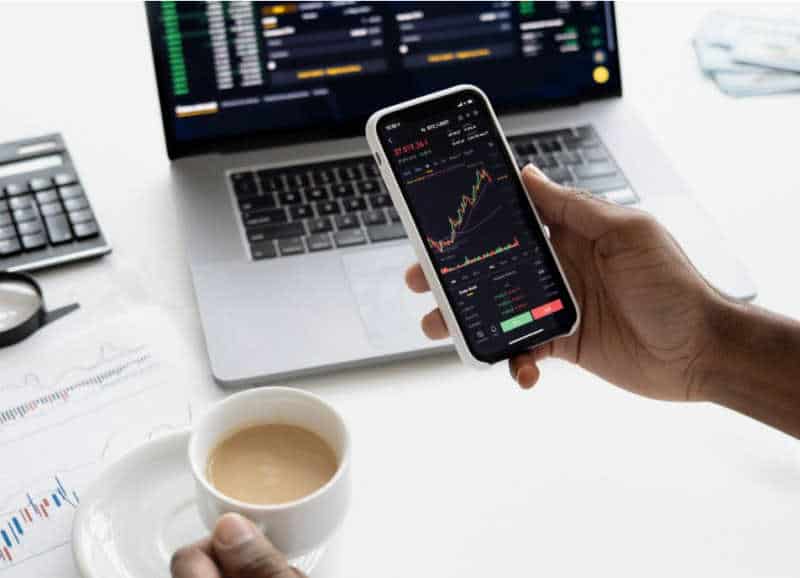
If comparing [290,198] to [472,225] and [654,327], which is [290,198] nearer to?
[472,225]

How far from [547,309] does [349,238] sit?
0.75ft

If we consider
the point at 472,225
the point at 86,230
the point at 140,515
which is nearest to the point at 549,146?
the point at 472,225

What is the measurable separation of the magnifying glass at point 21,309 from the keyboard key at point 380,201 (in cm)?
29

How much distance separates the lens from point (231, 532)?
576 millimetres

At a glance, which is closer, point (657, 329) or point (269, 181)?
point (657, 329)

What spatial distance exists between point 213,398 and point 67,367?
13 cm

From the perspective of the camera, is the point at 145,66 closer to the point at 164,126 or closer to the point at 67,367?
the point at 164,126

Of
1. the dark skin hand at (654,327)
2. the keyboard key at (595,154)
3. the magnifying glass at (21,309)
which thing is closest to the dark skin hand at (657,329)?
the dark skin hand at (654,327)

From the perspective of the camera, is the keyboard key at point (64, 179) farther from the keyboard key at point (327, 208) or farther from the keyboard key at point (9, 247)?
A: the keyboard key at point (327, 208)

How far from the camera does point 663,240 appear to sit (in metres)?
0.80

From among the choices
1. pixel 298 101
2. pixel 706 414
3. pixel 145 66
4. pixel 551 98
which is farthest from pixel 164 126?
pixel 706 414

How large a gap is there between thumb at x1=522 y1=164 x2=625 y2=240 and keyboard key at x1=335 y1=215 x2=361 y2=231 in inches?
7.9

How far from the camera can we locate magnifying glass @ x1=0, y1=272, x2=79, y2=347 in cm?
84

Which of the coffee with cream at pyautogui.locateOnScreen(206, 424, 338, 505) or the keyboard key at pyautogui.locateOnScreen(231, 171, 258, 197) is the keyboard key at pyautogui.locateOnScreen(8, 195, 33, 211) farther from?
the coffee with cream at pyautogui.locateOnScreen(206, 424, 338, 505)
